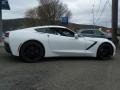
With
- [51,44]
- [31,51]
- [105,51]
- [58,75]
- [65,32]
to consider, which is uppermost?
[65,32]

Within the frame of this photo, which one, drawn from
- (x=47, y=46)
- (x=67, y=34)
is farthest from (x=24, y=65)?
(x=67, y=34)

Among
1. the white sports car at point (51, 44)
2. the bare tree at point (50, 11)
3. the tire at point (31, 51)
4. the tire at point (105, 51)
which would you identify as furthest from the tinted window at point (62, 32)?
the bare tree at point (50, 11)

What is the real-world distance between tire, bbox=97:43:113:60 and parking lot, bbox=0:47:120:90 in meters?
0.81

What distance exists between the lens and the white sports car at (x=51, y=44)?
10617mm

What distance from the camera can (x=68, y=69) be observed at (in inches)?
368

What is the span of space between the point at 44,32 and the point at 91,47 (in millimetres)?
1968

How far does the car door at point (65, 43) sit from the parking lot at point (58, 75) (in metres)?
0.46

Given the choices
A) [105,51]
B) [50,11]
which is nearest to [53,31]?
[105,51]

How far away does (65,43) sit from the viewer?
11289 millimetres

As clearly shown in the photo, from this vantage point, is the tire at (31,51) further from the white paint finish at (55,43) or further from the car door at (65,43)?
the car door at (65,43)

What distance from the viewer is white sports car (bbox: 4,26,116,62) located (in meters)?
10.6

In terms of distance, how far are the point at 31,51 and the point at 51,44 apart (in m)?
0.79

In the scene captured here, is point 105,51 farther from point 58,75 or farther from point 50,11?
point 50,11

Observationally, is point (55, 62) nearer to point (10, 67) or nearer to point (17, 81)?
point (10, 67)
